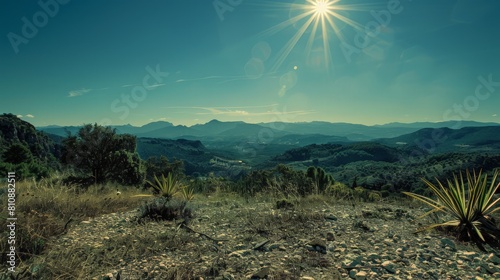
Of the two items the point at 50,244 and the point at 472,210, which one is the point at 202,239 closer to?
the point at 50,244

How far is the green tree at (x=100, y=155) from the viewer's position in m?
16.7

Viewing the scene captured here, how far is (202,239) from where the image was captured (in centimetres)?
475

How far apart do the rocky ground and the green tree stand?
1308 centimetres

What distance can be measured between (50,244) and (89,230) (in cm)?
117

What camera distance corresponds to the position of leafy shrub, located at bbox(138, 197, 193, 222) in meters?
6.02

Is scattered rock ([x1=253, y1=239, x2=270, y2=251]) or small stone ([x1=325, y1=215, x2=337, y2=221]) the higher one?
scattered rock ([x1=253, y1=239, x2=270, y2=251])

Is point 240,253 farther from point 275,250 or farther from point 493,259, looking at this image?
point 493,259

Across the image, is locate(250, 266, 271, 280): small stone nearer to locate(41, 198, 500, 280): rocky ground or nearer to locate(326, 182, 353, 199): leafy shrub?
locate(41, 198, 500, 280): rocky ground

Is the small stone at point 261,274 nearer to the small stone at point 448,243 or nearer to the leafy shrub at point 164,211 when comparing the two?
the leafy shrub at point 164,211

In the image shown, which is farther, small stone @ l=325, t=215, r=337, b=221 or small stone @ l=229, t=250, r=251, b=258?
small stone @ l=325, t=215, r=337, b=221

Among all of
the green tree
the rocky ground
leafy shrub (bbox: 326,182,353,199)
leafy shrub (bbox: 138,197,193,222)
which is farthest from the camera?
the green tree

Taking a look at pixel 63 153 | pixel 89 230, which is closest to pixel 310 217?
pixel 89 230

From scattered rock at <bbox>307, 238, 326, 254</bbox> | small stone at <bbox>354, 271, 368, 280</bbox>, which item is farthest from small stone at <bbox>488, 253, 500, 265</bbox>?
scattered rock at <bbox>307, 238, 326, 254</bbox>

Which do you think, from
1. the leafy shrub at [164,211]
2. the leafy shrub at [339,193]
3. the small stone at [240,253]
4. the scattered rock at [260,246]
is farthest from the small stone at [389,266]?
the leafy shrub at [339,193]
